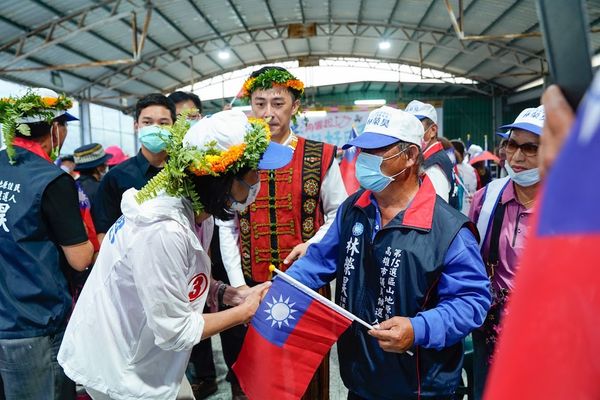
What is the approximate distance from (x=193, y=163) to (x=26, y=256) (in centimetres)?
103

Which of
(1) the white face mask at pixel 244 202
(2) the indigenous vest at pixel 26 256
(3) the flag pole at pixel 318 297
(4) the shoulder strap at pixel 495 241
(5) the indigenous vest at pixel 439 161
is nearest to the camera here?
(3) the flag pole at pixel 318 297

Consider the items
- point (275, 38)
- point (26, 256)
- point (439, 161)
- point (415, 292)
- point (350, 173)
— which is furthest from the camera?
point (275, 38)

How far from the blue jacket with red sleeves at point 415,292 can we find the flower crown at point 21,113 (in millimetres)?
1609

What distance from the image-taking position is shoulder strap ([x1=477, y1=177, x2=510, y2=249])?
7.19 feet

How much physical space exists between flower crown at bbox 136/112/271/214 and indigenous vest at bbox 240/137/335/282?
2.87 ft

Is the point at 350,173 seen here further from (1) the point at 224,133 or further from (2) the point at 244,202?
(1) the point at 224,133

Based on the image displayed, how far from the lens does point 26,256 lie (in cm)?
202

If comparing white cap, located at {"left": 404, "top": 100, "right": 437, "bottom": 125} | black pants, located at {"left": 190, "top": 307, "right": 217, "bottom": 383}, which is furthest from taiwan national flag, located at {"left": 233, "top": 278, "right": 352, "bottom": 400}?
white cap, located at {"left": 404, "top": 100, "right": 437, "bottom": 125}

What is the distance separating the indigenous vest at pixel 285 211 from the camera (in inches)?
102

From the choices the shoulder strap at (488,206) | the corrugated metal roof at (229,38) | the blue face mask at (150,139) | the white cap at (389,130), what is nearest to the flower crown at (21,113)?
the blue face mask at (150,139)

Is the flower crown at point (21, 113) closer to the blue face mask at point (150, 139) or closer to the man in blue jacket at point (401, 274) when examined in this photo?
the blue face mask at point (150, 139)

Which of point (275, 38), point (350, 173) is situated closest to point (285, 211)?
point (350, 173)

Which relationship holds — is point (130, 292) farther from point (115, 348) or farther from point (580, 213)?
point (580, 213)

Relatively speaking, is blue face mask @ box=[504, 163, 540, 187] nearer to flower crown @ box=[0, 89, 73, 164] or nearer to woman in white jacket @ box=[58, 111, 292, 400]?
woman in white jacket @ box=[58, 111, 292, 400]
